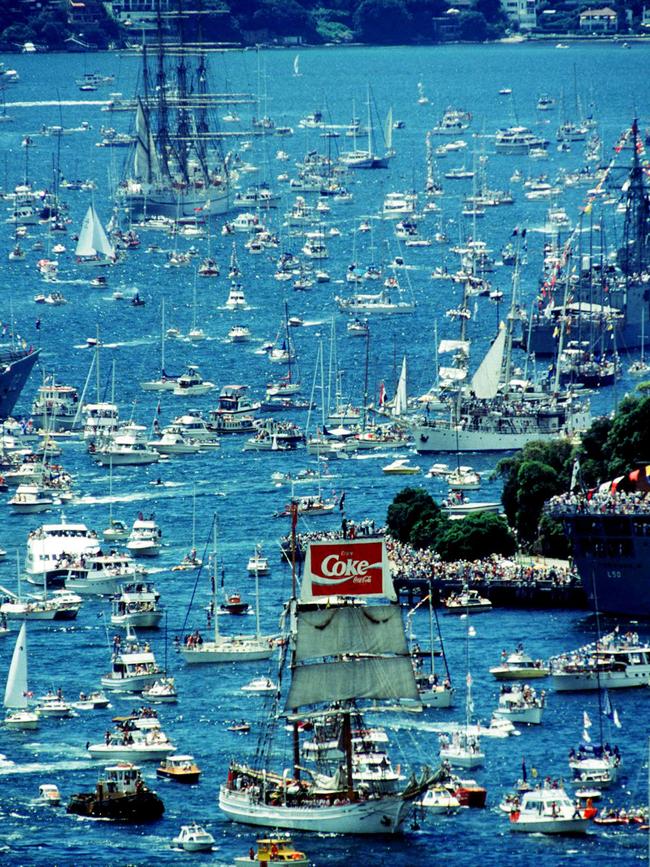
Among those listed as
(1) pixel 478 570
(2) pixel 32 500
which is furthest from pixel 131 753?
(2) pixel 32 500

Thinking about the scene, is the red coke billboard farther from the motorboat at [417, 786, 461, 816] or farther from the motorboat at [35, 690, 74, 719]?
the motorboat at [35, 690, 74, 719]

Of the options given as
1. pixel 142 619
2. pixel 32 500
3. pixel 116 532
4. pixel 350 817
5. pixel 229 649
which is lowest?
pixel 32 500

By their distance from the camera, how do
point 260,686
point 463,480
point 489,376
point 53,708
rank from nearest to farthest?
point 53,708 → point 260,686 → point 463,480 → point 489,376

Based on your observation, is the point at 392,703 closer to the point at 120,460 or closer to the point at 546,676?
the point at 546,676

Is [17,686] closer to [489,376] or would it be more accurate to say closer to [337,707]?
[337,707]

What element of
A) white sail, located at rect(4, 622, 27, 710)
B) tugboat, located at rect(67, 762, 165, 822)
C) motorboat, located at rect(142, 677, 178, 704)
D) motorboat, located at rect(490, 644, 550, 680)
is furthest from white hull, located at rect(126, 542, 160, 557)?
tugboat, located at rect(67, 762, 165, 822)

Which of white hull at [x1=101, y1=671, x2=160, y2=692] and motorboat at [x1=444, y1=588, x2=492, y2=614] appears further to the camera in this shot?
motorboat at [x1=444, y1=588, x2=492, y2=614]
